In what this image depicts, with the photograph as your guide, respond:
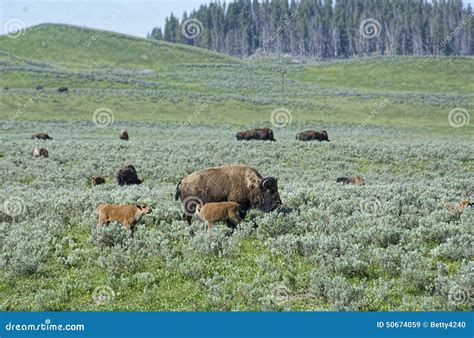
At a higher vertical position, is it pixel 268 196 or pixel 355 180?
pixel 268 196

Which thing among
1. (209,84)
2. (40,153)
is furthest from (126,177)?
(209,84)

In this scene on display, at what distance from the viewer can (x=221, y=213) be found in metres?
11.4

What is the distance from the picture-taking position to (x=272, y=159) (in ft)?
92.7

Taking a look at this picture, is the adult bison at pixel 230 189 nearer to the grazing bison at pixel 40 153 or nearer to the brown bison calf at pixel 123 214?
the brown bison calf at pixel 123 214

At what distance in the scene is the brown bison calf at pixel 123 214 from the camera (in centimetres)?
1143

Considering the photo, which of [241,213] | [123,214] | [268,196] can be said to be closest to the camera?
[123,214]

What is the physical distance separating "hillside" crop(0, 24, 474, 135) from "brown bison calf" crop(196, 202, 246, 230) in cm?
4805

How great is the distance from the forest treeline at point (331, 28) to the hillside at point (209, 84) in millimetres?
29982

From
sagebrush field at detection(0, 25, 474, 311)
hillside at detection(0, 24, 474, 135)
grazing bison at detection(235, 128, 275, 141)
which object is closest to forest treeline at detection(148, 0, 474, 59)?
hillside at detection(0, 24, 474, 135)

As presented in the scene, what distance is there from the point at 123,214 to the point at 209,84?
8000 centimetres

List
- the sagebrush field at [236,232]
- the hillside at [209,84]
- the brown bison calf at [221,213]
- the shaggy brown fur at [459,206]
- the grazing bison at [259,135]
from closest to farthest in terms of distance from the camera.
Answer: the sagebrush field at [236,232], the brown bison calf at [221,213], the shaggy brown fur at [459,206], the grazing bison at [259,135], the hillside at [209,84]

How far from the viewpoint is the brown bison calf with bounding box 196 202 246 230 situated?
11.4 meters

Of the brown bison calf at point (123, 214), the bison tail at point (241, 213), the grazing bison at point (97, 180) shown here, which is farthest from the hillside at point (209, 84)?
the brown bison calf at point (123, 214)

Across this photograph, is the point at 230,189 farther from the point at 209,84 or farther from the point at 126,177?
the point at 209,84
